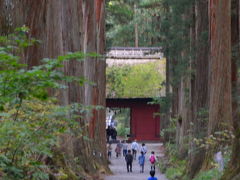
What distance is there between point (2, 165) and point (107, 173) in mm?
17591

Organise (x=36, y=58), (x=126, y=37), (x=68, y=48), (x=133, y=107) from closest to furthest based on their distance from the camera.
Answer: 1. (x=36, y=58)
2. (x=68, y=48)
3. (x=133, y=107)
4. (x=126, y=37)

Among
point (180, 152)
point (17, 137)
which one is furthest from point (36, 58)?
point (180, 152)

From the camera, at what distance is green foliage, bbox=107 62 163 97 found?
161 ft

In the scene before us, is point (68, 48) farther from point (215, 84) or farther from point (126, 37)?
point (126, 37)

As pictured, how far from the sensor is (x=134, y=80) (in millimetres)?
51500

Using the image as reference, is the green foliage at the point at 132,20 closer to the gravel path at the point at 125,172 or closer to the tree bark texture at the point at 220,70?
the gravel path at the point at 125,172

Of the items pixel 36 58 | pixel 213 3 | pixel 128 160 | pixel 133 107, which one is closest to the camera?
pixel 36 58

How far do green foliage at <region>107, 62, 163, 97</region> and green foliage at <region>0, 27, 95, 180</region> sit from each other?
40790 mm

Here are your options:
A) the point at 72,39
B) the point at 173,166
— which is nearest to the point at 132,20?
the point at 173,166

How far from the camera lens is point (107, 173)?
24250 mm

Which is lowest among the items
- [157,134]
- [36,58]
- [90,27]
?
[157,134]

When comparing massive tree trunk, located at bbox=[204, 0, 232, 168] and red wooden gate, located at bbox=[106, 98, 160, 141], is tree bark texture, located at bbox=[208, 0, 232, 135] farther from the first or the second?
red wooden gate, located at bbox=[106, 98, 160, 141]

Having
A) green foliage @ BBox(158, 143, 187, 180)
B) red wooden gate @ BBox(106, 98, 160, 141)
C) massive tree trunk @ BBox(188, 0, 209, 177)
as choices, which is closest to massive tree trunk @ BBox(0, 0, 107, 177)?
green foliage @ BBox(158, 143, 187, 180)

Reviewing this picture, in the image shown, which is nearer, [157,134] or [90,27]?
[90,27]
